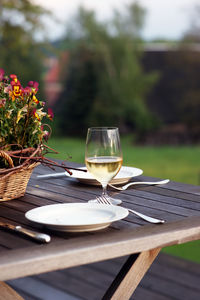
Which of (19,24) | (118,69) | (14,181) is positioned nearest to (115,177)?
(14,181)

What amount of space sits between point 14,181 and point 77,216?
0.32m

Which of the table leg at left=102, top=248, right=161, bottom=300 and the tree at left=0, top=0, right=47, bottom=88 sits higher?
the tree at left=0, top=0, right=47, bottom=88

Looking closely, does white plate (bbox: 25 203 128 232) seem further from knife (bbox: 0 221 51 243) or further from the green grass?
the green grass

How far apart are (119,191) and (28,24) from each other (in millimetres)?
11412

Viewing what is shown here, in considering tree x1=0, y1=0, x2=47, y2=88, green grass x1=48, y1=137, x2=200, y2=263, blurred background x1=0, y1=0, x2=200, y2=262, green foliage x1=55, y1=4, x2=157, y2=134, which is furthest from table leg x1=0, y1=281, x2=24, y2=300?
green foliage x1=55, y1=4, x2=157, y2=134

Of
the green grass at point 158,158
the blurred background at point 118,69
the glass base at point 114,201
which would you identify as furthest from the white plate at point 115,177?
the blurred background at point 118,69

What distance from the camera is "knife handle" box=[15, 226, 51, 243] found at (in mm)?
1088

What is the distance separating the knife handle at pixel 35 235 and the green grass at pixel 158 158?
21.5ft

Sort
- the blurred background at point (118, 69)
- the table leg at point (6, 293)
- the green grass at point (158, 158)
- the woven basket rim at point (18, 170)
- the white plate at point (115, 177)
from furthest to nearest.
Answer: the blurred background at point (118, 69) < the green grass at point (158, 158) < the white plate at point (115, 177) < the woven basket rim at point (18, 170) < the table leg at point (6, 293)

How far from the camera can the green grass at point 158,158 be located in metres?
9.12

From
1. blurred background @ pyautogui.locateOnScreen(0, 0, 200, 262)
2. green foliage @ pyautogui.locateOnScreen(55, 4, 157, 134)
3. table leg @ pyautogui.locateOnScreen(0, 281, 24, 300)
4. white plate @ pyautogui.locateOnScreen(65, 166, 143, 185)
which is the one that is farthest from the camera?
green foliage @ pyautogui.locateOnScreen(55, 4, 157, 134)

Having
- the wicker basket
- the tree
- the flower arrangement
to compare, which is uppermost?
the tree

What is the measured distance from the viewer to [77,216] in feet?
4.10

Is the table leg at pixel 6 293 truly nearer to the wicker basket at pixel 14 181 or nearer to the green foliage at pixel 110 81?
the wicker basket at pixel 14 181
